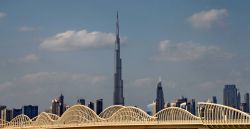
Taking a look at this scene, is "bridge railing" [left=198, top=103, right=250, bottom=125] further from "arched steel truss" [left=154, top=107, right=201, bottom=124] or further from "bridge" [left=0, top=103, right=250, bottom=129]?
"arched steel truss" [left=154, top=107, right=201, bottom=124]

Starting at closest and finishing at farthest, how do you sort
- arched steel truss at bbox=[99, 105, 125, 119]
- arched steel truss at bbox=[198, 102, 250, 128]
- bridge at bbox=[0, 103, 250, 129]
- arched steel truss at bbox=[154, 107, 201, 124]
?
arched steel truss at bbox=[198, 102, 250, 128], bridge at bbox=[0, 103, 250, 129], arched steel truss at bbox=[154, 107, 201, 124], arched steel truss at bbox=[99, 105, 125, 119]

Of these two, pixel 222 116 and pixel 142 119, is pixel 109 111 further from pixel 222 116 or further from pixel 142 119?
pixel 222 116

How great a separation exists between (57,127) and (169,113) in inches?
1594

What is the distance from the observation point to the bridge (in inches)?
3268

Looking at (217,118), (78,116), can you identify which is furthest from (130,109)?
Result: (217,118)

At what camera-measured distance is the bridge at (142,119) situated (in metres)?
83.0

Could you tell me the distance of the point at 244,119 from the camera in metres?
79.1

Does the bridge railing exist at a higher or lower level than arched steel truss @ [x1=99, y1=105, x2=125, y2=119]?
Result: lower

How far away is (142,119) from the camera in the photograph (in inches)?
4427

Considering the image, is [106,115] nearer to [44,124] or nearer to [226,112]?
[44,124]

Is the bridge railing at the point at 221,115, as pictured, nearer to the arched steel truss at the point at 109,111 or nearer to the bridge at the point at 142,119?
the bridge at the point at 142,119

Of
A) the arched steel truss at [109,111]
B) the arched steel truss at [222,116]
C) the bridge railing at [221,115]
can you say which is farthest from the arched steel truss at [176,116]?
the arched steel truss at [109,111]

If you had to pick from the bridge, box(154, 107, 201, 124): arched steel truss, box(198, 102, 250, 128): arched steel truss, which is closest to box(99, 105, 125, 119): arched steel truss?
the bridge

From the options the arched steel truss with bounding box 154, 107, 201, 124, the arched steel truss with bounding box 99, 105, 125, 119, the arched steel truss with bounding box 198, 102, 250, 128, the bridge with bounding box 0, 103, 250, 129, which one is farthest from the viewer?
the arched steel truss with bounding box 99, 105, 125, 119
